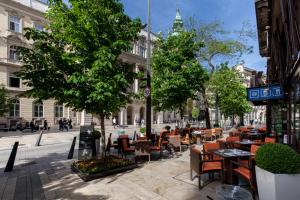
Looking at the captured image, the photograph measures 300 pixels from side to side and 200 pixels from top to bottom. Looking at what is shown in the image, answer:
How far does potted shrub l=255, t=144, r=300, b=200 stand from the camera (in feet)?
12.7

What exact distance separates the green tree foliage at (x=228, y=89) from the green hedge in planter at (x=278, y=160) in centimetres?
2404

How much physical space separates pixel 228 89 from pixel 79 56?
23.5m

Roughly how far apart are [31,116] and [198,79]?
29.7m

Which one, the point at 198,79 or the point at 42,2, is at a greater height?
the point at 42,2

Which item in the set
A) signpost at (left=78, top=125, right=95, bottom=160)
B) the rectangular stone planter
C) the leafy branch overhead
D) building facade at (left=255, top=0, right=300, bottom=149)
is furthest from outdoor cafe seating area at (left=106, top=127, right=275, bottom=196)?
the leafy branch overhead

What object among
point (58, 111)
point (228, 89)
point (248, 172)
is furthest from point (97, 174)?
point (58, 111)

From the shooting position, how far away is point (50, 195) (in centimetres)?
601

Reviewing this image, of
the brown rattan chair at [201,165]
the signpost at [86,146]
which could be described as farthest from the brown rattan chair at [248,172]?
the signpost at [86,146]

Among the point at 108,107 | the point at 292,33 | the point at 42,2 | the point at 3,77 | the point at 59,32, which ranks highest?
the point at 42,2

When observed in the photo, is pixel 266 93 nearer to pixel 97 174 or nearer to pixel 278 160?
pixel 278 160

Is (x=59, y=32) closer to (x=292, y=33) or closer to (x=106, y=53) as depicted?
(x=106, y=53)

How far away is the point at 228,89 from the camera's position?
1113 inches

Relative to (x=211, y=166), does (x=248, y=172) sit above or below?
above

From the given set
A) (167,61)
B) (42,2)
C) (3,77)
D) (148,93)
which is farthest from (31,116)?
(148,93)
